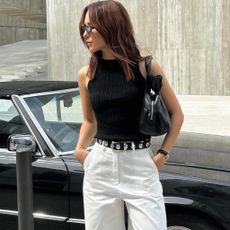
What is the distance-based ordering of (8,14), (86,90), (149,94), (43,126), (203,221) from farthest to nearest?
(8,14)
(43,126)
(203,221)
(86,90)
(149,94)

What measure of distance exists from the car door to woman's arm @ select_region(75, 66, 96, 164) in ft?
2.03

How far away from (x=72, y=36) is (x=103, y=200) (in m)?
15.9

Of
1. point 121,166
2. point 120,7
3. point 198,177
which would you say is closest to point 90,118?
point 121,166

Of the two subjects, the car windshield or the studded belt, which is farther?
the car windshield

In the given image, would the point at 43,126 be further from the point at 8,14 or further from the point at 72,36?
the point at 8,14

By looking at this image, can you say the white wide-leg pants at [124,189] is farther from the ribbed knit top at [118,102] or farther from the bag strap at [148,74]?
the bag strap at [148,74]

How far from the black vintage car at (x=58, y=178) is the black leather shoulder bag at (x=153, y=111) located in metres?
0.76

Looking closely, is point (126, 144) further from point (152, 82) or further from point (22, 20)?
point (22, 20)

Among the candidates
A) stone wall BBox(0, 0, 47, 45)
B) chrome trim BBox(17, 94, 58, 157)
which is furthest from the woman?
stone wall BBox(0, 0, 47, 45)

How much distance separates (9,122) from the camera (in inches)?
145

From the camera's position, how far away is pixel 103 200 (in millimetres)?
2414

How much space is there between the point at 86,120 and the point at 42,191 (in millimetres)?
802

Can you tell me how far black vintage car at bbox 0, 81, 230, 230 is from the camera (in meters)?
2.95

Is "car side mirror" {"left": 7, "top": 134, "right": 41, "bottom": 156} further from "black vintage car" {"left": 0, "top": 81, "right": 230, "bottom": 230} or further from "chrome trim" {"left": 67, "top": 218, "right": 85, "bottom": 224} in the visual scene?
"chrome trim" {"left": 67, "top": 218, "right": 85, "bottom": 224}
